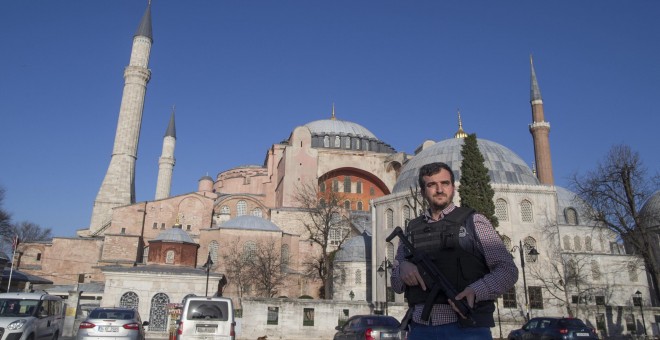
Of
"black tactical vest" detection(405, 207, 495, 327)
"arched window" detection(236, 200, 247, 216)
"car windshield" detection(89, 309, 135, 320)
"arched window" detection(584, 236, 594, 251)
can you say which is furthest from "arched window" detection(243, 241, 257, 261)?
"black tactical vest" detection(405, 207, 495, 327)

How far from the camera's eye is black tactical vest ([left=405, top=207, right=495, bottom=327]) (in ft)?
8.93

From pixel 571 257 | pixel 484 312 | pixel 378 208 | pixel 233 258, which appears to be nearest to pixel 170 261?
pixel 233 258

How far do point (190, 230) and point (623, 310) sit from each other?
104 ft

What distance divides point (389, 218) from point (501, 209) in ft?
21.3

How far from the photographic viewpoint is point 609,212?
20375 mm

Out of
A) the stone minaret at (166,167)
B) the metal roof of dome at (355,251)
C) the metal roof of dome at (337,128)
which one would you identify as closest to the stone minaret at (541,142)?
the metal roof of dome at (355,251)

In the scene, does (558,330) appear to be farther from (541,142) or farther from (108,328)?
(541,142)

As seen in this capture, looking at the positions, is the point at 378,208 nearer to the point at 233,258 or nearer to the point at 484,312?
the point at 233,258

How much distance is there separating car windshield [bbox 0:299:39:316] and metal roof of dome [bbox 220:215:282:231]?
83.8 feet

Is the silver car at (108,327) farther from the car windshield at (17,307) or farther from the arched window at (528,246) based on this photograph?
the arched window at (528,246)

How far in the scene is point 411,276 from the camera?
2783mm

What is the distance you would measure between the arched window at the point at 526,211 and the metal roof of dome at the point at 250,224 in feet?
57.8

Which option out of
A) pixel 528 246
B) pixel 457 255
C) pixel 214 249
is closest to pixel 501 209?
pixel 528 246

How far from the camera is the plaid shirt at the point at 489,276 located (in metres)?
2.63
